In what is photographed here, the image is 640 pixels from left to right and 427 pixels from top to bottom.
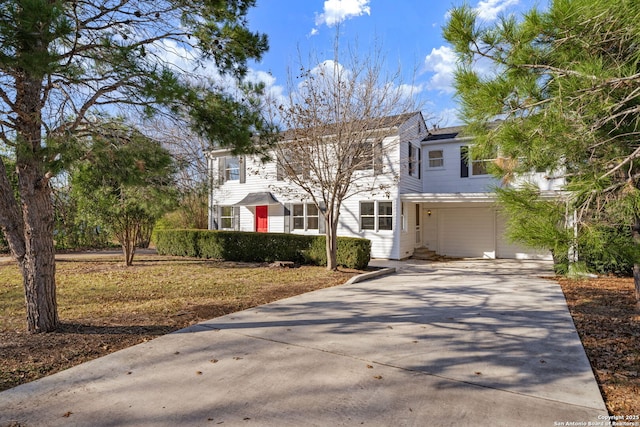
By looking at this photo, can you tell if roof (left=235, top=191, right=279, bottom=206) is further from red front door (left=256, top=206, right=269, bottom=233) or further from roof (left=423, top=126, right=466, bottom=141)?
roof (left=423, top=126, right=466, bottom=141)

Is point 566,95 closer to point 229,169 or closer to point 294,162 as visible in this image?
point 294,162

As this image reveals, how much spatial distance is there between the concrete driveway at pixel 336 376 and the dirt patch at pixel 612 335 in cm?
17

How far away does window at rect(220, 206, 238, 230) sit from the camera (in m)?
18.2

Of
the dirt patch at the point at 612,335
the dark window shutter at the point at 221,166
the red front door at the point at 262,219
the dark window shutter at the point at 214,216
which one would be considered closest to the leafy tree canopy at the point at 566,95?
the dirt patch at the point at 612,335

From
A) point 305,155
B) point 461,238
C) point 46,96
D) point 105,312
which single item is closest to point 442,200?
point 461,238

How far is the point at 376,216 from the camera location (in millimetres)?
14867

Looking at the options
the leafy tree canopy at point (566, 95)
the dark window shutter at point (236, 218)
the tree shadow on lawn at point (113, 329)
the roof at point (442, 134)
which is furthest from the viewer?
the dark window shutter at point (236, 218)

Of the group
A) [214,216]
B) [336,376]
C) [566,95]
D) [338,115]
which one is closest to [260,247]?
[338,115]

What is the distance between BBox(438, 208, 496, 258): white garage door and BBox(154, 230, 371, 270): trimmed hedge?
19.7ft

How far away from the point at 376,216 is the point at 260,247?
4625mm

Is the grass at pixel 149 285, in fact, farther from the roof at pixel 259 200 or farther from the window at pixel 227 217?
the window at pixel 227 217

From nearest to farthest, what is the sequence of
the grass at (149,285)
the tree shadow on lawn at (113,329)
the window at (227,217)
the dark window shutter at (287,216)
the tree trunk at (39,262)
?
the tree trunk at (39,262), the tree shadow on lawn at (113,329), the grass at (149,285), the dark window shutter at (287,216), the window at (227,217)

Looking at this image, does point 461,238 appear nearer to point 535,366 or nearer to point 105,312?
point 535,366

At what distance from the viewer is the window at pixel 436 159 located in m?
15.7
